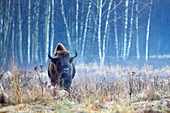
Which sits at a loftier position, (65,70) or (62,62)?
(62,62)

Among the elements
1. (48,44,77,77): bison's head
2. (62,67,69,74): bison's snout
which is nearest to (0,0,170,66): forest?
(48,44,77,77): bison's head

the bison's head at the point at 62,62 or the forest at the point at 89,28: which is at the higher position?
the forest at the point at 89,28

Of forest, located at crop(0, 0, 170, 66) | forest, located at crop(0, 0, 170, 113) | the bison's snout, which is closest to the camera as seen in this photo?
forest, located at crop(0, 0, 170, 113)

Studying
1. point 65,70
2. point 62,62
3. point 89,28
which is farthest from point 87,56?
point 65,70

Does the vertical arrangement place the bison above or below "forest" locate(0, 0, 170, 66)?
below

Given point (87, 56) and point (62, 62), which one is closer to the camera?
point (62, 62)

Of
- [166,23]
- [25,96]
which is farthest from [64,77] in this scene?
[166,23]

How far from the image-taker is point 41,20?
2352cm

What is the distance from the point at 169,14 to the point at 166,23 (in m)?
1.82

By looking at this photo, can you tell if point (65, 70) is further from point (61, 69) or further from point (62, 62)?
point (62, 62)

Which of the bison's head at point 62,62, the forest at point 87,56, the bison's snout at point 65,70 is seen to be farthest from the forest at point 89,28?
the bison's snout at point 65,70

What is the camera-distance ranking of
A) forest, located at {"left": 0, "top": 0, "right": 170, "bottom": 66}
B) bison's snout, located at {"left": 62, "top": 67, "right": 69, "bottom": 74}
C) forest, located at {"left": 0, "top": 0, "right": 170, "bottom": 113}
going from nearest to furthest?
forest, located at {"left": 0, "top": 0, "right": 170, "bottom": 113} → bison's snout, located at {"left": 62, "top": 67, "right": 69, "bottom": 74} → forest, located at {"left": 0, "top": 0, "right": 170, "bottom": 66}

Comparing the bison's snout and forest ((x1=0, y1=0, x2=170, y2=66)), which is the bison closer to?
the bison's snout

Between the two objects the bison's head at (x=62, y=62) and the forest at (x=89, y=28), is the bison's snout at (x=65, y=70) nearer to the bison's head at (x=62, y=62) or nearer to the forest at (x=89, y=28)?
the bison's head at (x=62, y=62)
